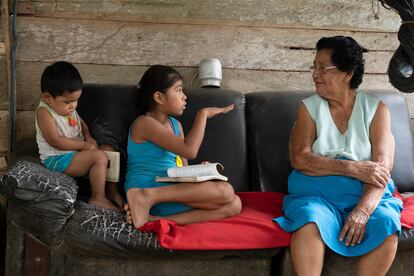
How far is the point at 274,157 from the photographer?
286 cm

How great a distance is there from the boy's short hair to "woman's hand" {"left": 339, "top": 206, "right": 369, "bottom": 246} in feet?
4.12

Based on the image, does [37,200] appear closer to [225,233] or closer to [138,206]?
[138,206]

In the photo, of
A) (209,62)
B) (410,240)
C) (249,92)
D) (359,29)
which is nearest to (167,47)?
(209,62)

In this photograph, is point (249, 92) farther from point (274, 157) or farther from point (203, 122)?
point (203, 122)

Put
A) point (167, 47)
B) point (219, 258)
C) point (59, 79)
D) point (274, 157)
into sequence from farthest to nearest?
1. point (167, 47)
2. point (274, 157)
3. point (59, 79)
4. point (219, 258)

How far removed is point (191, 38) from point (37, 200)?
4.63 feet

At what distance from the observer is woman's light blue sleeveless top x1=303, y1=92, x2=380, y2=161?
8.11 ft

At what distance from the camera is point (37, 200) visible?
2.12m

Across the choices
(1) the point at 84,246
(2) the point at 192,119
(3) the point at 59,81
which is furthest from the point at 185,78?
(1) the point at 84,246

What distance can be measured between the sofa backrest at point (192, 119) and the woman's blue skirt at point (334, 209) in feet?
1.24

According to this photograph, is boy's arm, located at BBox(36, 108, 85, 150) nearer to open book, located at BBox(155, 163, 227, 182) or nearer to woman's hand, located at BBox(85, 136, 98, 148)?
woman's hand, located at BBox(85, 136, 98, 148)

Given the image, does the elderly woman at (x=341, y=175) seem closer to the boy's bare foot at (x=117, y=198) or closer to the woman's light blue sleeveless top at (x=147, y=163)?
the woman's light blue sleeveless top at (x=147, y=163)

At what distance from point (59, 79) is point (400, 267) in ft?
5.25

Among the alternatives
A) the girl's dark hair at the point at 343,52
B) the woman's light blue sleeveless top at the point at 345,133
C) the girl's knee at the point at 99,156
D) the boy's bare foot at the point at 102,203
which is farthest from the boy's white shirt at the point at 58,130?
the girl's dark hair at the point at 343,52
